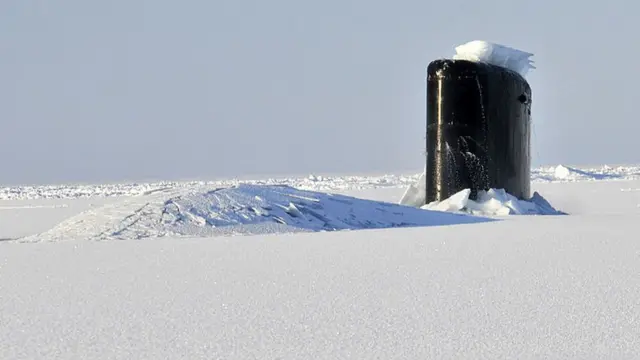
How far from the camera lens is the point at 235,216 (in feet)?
23.6

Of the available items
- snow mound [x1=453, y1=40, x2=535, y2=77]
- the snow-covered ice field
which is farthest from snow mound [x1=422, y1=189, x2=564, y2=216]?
the snow-covered ice field

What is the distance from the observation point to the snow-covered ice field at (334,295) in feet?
7.89

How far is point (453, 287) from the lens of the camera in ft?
11.1

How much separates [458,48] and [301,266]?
725 cm

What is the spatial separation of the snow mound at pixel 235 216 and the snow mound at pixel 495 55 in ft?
9.68

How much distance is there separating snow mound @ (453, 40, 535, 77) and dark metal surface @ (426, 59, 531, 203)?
0.23 meters

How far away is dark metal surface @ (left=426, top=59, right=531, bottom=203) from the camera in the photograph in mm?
10008

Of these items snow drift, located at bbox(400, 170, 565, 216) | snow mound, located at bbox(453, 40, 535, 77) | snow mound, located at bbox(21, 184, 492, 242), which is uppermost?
snow mound, located at bbox(453, 40, 535, 77)

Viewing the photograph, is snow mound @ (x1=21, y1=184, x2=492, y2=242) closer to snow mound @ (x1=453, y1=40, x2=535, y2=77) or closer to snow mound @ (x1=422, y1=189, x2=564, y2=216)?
snow mound @ (x1=422, y1=189, x2=564, y2=216)

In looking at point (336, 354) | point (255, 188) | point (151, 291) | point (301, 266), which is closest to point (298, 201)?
point (255, 188)

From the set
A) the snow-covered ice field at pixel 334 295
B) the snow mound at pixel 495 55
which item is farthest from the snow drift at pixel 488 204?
the snow-covered ice field at pixel 334 295

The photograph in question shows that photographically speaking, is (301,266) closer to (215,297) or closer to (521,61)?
(215,297)

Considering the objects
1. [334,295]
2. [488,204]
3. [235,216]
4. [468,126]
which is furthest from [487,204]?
[334,295]

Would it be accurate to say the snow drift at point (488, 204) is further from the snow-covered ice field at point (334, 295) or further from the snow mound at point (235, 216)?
the snow-covered ice field at point (334, 295)
